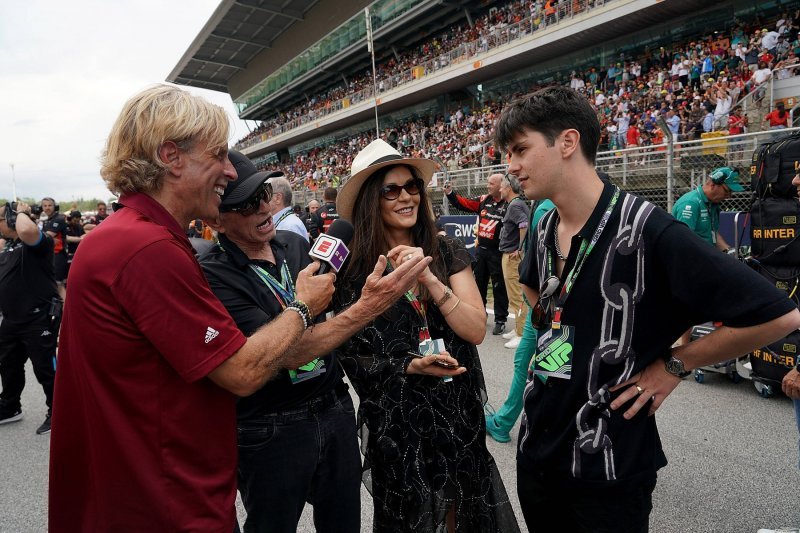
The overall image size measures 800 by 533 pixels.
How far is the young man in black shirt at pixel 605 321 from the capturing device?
1.36 metres

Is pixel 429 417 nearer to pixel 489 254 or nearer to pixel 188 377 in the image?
pixel 188 377

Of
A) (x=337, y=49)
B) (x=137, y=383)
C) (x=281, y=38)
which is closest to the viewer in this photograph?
(x=137, y=383)

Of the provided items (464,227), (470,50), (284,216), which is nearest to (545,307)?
(284,216)

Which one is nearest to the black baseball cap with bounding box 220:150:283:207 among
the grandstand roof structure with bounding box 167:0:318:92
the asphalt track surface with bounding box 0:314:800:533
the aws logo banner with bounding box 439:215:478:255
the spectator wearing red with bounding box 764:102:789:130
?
the asphalt track surface with bounding box 0:314:800:533

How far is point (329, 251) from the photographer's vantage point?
164 cm

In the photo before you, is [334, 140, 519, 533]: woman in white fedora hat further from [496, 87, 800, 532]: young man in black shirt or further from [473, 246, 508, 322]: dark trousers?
[473, 246, 508, 322]: dark trousers

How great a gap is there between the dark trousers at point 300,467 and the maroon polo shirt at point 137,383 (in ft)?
1.59

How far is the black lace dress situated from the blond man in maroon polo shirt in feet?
2.04

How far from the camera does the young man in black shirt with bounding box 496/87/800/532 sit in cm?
136

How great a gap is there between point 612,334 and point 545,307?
26 centimetres

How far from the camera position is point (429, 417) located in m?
1.90

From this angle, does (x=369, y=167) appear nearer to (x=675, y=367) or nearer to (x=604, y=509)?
(x=675, y=367)

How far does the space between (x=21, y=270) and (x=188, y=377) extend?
14.9ft

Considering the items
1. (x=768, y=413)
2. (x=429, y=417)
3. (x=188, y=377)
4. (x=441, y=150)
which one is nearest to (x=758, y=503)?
(x=768, y=413)
